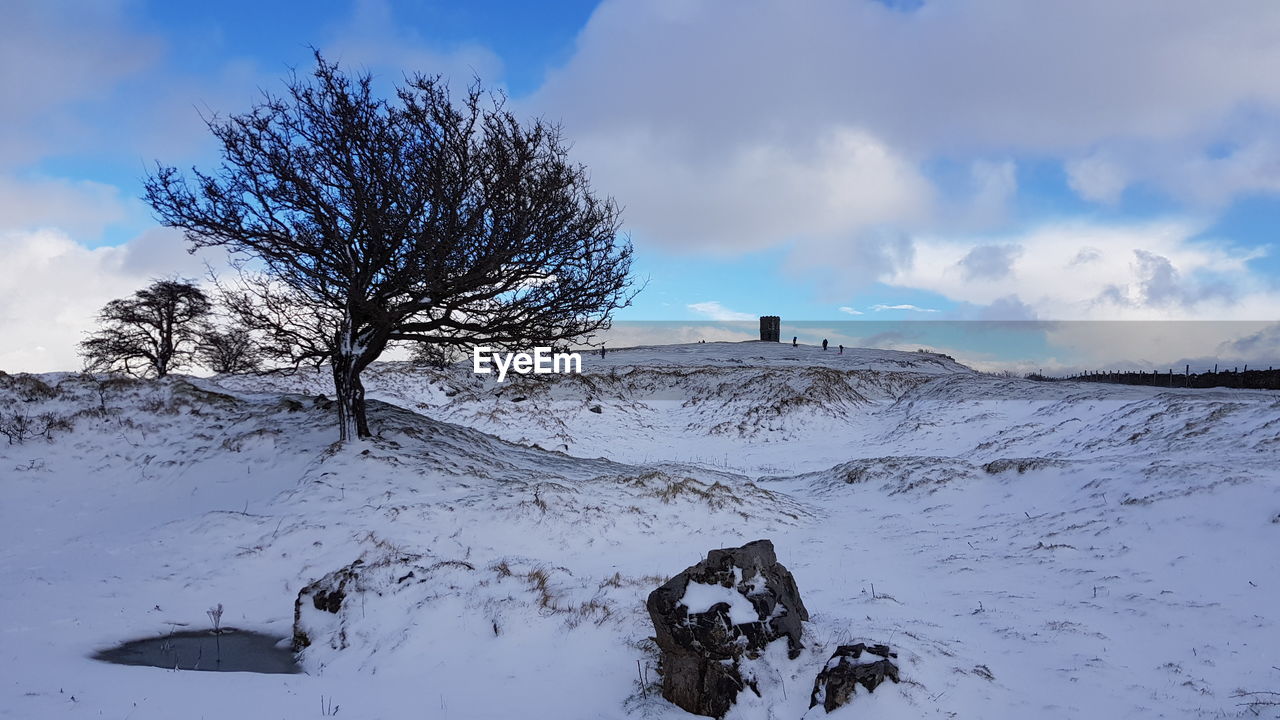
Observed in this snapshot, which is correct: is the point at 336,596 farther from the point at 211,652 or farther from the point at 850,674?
the point at 850,674

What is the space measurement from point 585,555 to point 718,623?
17.1 ft

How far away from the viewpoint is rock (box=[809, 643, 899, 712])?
205 inches

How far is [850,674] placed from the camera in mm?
5305

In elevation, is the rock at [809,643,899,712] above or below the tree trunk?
below

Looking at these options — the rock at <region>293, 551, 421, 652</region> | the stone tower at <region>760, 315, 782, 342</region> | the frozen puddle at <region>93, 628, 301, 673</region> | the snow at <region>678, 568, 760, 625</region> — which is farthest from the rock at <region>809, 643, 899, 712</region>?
the stone tower at <region>760, 315, 782, 342</region>

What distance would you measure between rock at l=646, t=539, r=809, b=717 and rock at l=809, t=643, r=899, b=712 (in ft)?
1.81

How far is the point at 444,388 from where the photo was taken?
1603 inches

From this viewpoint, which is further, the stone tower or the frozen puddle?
the stone tower

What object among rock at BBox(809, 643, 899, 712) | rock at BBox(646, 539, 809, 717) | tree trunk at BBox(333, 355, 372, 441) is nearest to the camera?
rock at BBox(809, 643, 899, 712)

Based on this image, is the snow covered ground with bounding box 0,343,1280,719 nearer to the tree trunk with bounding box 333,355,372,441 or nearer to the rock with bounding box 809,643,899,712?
the rock with bounding box 809,643,899,712

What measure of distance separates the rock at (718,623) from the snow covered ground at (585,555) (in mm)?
205

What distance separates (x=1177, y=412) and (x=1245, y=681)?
1405 centimetres

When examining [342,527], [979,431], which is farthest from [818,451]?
[342,527]

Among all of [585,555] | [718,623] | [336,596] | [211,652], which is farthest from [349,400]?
[718,623]
